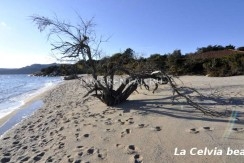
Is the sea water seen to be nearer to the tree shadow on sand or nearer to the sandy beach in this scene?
the sandy beach

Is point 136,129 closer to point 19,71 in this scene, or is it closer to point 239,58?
point 239,58

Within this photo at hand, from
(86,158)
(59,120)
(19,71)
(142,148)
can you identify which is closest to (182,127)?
(142,148)

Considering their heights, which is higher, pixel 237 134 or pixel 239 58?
pixel 239 58

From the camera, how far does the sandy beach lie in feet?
16.6

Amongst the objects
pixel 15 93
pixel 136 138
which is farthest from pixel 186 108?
pixel 15 93

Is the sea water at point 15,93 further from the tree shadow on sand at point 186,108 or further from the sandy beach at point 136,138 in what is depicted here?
the tree shadow on sand at point 186,108

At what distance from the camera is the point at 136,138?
6.09 m

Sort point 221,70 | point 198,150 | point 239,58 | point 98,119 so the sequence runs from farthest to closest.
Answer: point 239,58, point 221,70, point 98,119, point 198,150

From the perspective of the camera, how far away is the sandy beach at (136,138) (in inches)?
199

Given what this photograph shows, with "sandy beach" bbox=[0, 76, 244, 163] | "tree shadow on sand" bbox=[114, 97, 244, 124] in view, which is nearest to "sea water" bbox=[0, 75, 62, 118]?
"sandy beach" bbox=[0, 76, 244, 163]

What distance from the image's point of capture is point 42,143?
22.5 ft

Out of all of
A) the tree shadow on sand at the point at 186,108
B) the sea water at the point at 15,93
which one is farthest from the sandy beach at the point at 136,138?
the sea water at the point at 15,93

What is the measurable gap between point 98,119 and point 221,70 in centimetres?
1525

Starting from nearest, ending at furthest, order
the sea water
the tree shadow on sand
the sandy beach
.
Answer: the sandy beach < the tree shadow on sand < the sea water
